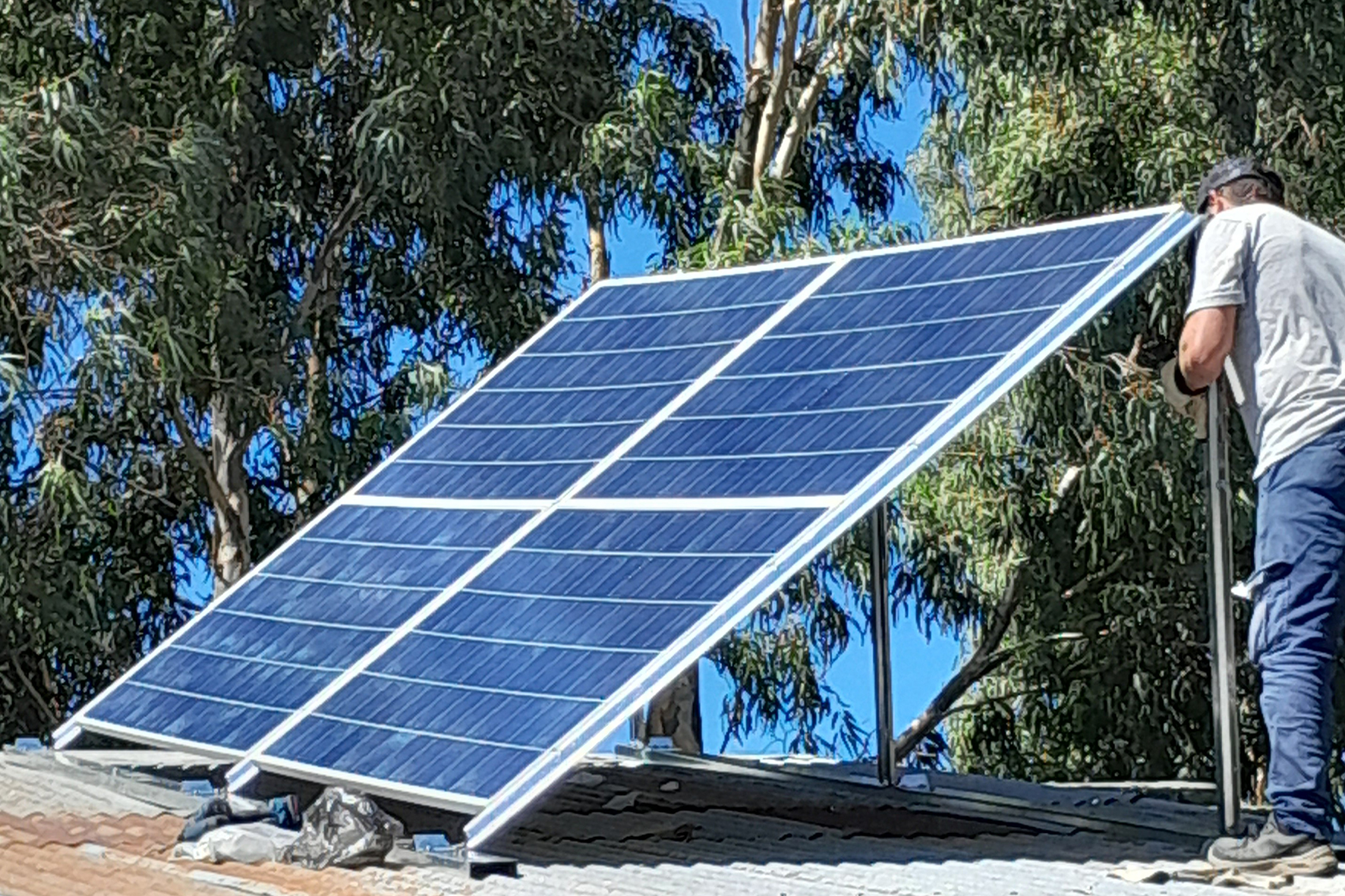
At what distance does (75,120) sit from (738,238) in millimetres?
4273

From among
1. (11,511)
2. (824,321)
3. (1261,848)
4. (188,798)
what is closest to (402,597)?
(188,798)

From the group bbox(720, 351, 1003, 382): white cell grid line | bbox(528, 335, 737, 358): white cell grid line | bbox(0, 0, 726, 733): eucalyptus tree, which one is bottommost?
bbox(720, 351, 1003, 382): white cell grid line

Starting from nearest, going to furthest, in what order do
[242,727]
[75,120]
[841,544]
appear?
1. [242,727]
2. [75,120]
3. [841,544]

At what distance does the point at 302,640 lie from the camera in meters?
7.90

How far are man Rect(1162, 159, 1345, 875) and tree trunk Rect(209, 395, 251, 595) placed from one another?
36.8 feet

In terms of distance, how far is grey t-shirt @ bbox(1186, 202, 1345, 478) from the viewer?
616 centimetres

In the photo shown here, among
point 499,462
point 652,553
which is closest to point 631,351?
point 499,462

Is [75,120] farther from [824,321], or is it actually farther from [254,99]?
[824,321]

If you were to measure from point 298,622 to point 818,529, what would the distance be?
247cm

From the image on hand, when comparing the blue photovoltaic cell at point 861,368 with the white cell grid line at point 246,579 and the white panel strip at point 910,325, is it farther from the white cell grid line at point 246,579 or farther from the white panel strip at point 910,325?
the white cell grid line at point 246,579

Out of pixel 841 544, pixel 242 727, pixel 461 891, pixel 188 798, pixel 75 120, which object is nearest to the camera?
pixel 461 891

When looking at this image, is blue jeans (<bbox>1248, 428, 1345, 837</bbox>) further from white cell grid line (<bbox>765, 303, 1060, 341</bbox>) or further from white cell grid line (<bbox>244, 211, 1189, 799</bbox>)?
white cell grid line (<bbox>244, 211, 1189, 799</bbox>)

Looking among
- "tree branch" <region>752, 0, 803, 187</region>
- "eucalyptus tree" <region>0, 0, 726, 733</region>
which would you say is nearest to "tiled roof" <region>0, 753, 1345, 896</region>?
"eucalyptus tree" <region>0, 0, 726, 733</region>

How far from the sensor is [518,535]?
7586 millimetres
